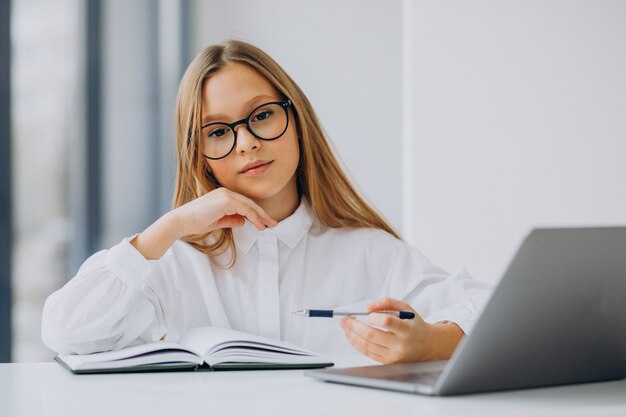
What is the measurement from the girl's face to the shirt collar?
0.07 m

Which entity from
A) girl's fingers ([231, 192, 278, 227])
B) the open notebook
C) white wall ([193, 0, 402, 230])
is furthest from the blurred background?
the open notebook

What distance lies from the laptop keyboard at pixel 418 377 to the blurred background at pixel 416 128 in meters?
1.74

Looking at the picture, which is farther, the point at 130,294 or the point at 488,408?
the point at 130,294

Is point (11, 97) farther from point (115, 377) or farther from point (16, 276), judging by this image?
point (115, 377)

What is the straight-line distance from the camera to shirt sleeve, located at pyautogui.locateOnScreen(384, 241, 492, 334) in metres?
1.40

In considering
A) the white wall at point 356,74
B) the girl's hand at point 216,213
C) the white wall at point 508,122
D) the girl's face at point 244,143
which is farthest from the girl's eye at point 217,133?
the white wall at point 356,74

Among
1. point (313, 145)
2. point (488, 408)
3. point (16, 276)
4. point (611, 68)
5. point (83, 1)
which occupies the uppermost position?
point (83, 1)

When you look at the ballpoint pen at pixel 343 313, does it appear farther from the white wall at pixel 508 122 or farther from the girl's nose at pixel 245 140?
the white wall at pixel 508 122

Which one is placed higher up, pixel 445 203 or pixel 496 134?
pixel 496 134

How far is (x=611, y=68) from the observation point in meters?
2.89

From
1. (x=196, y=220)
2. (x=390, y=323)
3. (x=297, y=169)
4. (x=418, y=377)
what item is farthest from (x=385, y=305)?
(x=297, y=169)

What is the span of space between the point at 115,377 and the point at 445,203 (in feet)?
7.52

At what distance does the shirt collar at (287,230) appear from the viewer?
1807 millimetres

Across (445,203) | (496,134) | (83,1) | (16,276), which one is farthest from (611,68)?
(16,276)
